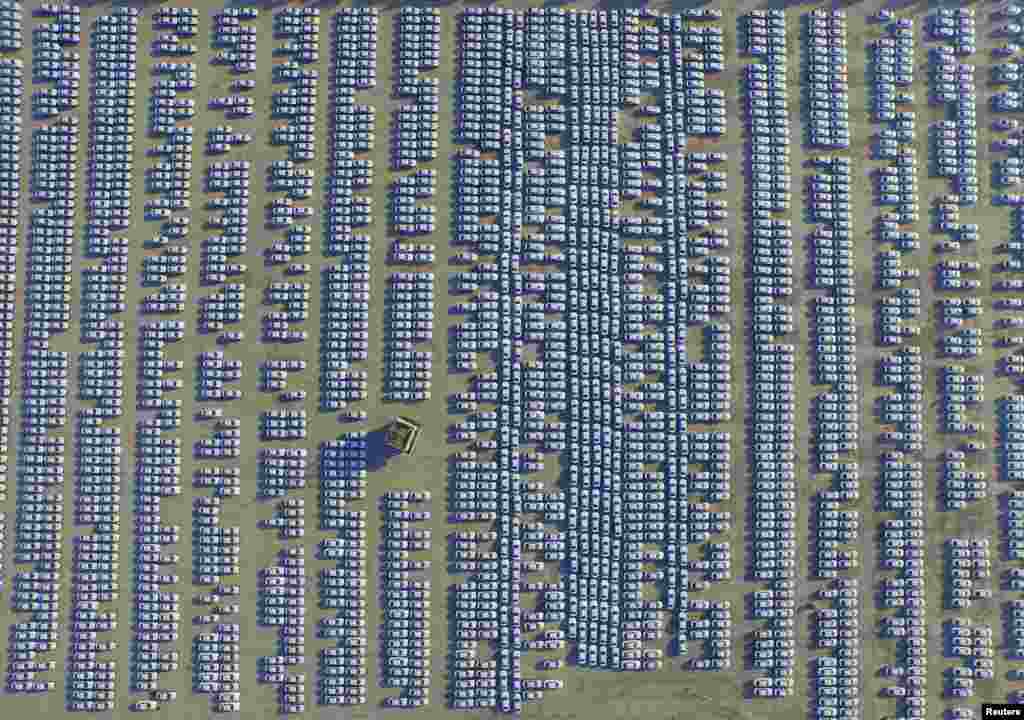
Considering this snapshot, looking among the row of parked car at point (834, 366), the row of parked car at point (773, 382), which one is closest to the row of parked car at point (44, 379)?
the row of parked car at point (773, 382)

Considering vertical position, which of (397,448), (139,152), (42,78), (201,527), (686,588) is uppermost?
(42,78)

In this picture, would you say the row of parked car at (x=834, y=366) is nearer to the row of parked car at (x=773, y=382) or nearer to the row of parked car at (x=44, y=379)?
the row of parked car at (x=773, y=382)

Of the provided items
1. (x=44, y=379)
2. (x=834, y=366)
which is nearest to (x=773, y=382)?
(x=834, y=366)

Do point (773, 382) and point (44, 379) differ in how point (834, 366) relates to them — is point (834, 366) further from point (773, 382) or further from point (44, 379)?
point (44, 379)

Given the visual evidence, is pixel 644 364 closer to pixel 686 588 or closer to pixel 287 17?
pixel 686 588

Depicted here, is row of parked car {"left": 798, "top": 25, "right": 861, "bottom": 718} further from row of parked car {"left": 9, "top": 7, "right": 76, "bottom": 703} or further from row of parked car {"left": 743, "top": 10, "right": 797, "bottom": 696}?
row of parked car {"left": 9, "top": 7, "right": 76, "bottom": 703}

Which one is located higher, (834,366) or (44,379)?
(834,366)

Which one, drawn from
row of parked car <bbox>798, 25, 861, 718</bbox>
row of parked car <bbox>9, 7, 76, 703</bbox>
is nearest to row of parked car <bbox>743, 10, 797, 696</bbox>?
row of parked car <bbox>798, 25, 861, 718</bbox>

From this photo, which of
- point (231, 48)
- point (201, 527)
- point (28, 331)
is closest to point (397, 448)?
point (201, 527)

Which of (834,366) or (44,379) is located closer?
(44,379)

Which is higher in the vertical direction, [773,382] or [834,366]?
[834,366]

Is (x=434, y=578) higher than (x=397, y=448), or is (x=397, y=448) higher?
(x=397, y=448)
